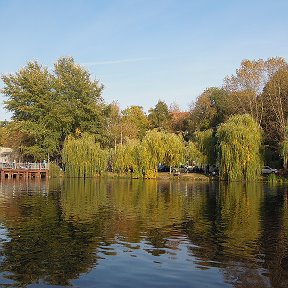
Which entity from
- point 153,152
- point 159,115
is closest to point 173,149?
point 153,152

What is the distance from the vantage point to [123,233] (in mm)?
17266

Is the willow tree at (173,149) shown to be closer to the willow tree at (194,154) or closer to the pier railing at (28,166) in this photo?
the willow tree at (194,154)

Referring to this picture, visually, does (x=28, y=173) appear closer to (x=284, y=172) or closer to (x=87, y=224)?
(x=284, y=172)

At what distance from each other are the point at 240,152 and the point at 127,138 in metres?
20.6

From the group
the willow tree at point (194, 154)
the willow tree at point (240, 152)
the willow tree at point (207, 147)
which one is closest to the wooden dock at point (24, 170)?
the willow tree at point (194, 154)

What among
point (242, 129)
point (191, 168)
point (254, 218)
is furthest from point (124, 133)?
point (254, 218)

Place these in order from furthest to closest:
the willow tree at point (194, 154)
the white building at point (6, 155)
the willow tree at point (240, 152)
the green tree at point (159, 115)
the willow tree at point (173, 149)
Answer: the green tree at point (159, 115), the white building at point (6, 155), the willow tree at point (194, 154), the willow tree at point (173, 149), the willow tree at point (240, 152)

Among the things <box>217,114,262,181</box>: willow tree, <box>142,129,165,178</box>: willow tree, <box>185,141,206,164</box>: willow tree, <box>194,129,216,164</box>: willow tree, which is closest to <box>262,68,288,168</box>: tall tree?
<box>217,114,262,181</box>: willow tree

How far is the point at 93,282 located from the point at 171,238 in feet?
19.6

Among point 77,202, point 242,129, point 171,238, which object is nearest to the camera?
point 171,238

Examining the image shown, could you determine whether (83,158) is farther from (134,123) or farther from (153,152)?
(134,123)

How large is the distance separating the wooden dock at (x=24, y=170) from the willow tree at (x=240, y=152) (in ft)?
85.0

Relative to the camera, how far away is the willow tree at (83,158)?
6259cm

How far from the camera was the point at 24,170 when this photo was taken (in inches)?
2466
